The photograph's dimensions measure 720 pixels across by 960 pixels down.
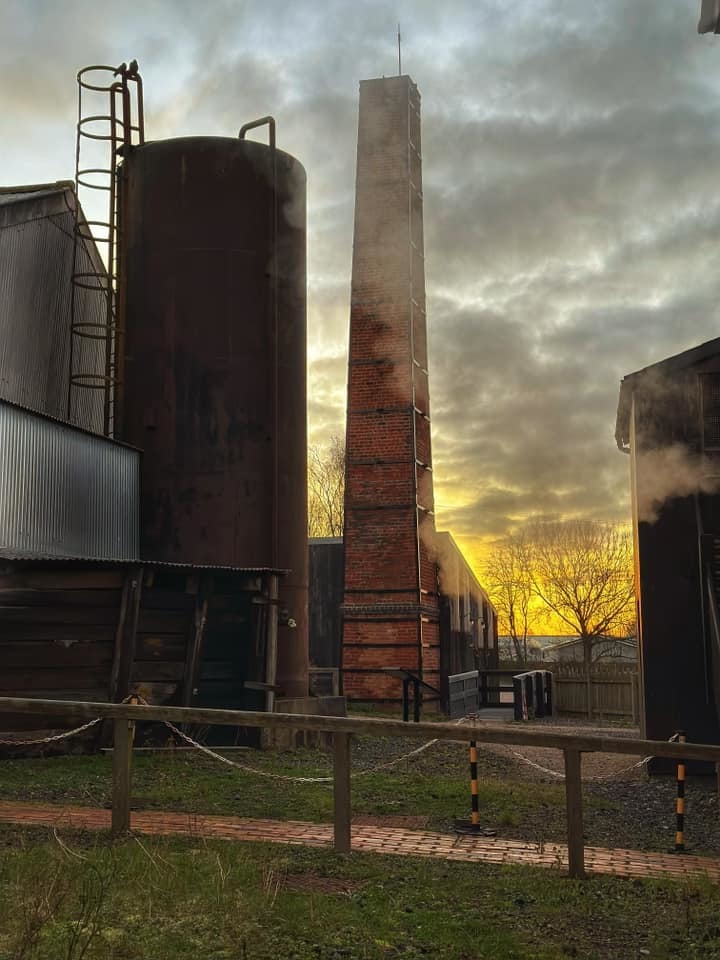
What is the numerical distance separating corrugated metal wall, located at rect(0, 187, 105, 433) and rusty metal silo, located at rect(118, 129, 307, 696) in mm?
1685

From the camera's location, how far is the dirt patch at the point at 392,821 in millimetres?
9016

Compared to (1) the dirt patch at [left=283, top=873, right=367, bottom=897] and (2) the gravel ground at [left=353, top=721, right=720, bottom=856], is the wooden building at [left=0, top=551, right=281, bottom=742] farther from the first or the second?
(1) the dirt patch at [left=283, top=873, right=367, bottom=897]

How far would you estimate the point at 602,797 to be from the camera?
12.2 m

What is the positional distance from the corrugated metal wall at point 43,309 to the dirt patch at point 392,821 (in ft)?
32.1

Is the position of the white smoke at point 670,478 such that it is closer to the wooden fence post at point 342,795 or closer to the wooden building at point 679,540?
the wooden building at point 679,540

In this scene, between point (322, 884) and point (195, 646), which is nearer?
point (322, 884)

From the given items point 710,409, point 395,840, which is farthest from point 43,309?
point 395,840

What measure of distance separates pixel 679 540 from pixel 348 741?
8.14m

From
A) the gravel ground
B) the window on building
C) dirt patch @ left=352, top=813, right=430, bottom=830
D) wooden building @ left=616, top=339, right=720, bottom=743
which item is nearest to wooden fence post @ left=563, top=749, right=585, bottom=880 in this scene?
the gravel ground

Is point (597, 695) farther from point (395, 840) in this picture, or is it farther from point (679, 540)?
point (395, 840)

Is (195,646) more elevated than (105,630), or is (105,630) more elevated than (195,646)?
(105,630)

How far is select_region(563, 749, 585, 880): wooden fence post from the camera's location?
7160 millimetres

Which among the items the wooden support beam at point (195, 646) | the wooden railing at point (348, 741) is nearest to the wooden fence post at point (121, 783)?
the wooden railing at point (348, 741)

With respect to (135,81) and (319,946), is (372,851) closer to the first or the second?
(319,946)
